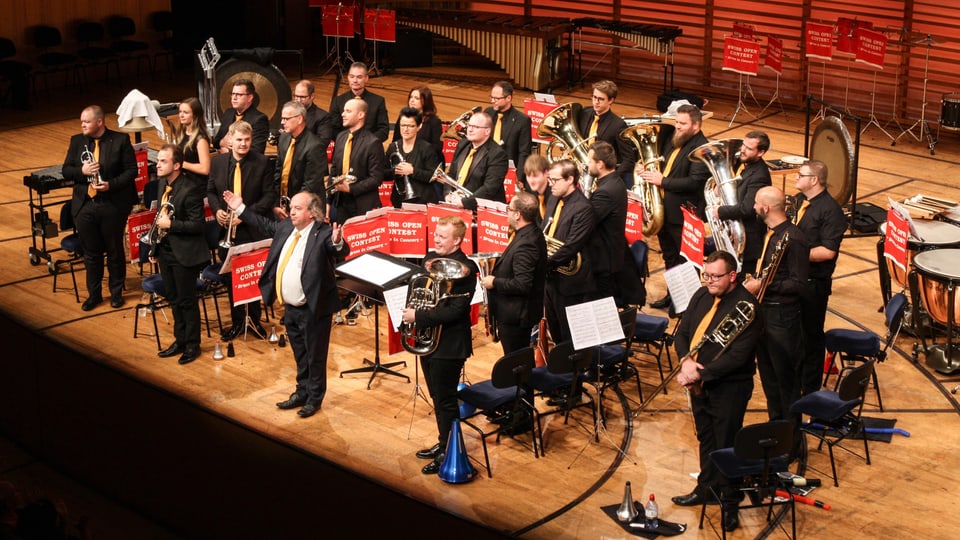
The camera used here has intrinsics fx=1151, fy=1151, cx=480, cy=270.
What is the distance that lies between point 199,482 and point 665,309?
473cm

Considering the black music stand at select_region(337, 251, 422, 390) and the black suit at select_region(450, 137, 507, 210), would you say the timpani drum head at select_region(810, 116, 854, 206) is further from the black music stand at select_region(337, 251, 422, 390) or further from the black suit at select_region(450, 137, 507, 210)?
the black music stand at select_region(337, 251, 422, 390)

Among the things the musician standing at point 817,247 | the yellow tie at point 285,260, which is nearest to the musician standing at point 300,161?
the yellow tie at point 285,260

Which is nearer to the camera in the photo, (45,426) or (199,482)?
(199,482)

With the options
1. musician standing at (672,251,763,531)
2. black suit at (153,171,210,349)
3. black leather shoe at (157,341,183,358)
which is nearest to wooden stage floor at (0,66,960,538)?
black leather shoe at (157,341,183,358)

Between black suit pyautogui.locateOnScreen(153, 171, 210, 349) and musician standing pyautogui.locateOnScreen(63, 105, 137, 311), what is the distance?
1009mm

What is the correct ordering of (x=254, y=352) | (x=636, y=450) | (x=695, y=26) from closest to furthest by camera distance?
(x=636, y=450) → (x=254, y=352) → (x=695, y=26)

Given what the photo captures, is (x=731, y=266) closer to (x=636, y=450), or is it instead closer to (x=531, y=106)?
(x=636, y=450)

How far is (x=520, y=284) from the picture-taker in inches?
281

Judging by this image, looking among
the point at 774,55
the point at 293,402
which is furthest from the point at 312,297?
the point at 774,55

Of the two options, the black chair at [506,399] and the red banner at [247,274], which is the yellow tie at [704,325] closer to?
the black chair at [506,399]

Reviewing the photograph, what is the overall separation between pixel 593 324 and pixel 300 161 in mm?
3199

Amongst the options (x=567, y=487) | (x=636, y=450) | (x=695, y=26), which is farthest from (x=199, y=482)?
(x=695, y=26)

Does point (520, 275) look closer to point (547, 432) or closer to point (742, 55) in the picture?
point (547, 432)

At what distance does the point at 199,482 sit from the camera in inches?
238
